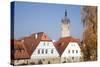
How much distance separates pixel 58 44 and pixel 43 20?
10.9 inches

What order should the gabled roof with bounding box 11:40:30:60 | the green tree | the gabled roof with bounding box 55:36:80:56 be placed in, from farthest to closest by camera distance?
the green tree < the gabled roof with bounding box 55:36:80:56 < the gabled roof with bounding box 11:40:30:60

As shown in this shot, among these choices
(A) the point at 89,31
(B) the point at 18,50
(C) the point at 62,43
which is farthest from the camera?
(A) the point at 89,31

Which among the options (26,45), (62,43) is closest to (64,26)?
(62,43)

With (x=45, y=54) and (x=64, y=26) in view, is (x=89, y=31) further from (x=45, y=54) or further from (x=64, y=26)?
(x=45, y=54)

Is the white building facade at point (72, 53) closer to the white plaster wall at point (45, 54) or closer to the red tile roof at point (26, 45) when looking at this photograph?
the white plaster wall at point (45, 54)

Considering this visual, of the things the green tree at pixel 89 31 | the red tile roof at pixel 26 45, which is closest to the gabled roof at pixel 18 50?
the red tile roof at pixel 26 45

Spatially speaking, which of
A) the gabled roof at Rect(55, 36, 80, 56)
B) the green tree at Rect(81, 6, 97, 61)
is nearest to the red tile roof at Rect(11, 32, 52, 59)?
the gabled roof at Rect(55, 36, 80, 56)

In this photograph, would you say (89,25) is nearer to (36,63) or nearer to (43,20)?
(43,20)

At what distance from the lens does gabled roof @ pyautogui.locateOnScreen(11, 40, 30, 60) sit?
1.93m

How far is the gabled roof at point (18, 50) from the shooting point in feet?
6.34

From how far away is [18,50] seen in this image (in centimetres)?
195

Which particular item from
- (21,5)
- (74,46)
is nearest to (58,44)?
(74,46)

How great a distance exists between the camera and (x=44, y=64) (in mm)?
2055

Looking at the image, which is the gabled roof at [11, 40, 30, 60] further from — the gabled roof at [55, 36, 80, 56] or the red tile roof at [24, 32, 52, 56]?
the gabled roof at [55, 36, 80, 56]
